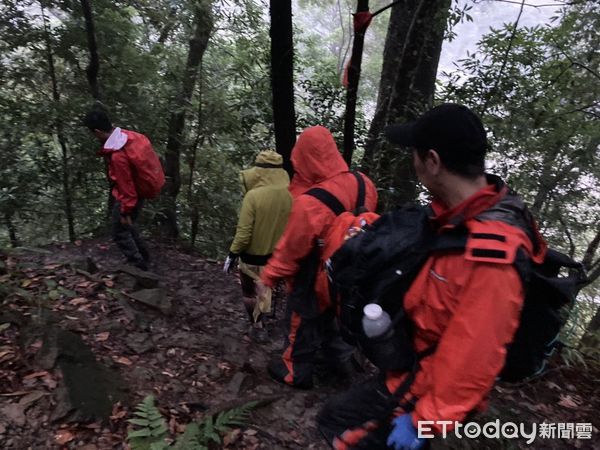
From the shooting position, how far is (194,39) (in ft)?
31.3

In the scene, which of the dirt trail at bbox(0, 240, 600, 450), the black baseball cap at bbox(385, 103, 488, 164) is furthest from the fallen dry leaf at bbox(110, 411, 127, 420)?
the black baseball cap at bbox(385, 103, 488, 164)

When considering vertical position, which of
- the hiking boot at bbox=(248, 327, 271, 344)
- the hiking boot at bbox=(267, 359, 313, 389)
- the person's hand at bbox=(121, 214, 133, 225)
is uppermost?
the person's hand at bbox=(121, 214, 133, 225)

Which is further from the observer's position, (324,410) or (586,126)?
(586,126)

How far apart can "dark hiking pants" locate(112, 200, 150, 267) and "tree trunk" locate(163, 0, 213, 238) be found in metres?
2.97

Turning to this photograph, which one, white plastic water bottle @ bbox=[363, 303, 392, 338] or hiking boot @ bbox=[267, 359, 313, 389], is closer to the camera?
white plastic water bottle @ bbox=[363, 303, 392, 338]

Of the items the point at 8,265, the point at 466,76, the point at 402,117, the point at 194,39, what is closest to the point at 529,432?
the point at 402,117

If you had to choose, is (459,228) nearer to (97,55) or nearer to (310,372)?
(310,372)

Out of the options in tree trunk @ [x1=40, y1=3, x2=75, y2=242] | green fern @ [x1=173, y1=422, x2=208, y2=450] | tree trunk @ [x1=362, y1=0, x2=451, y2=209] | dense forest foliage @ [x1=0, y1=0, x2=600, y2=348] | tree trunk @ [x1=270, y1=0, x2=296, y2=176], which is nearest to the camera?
green fern @ [x1=173, y1=422, x2=208, y2=450]

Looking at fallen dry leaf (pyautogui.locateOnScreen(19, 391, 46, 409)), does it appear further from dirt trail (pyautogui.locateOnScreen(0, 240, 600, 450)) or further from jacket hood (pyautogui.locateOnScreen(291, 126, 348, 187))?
jacket hood (pyautogui.locateOnScreen(291, 126, 348, 187))

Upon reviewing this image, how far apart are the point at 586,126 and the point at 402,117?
12.0 ft

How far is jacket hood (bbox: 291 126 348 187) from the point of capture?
3535 millimetres

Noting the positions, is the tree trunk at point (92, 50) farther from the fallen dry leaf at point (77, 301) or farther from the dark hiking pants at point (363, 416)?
the dark hiking pants at point (363, 416)

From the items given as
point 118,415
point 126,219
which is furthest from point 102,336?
point 126,219

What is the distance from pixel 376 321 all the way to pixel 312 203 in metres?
1.40
